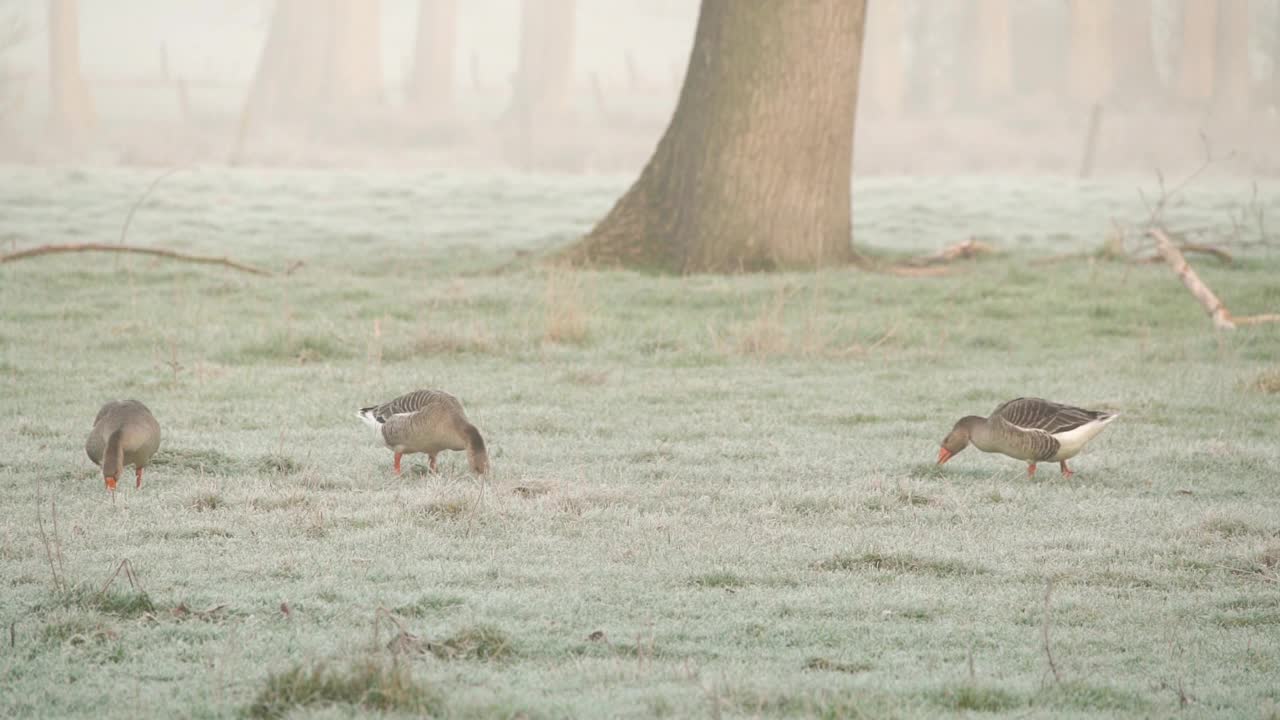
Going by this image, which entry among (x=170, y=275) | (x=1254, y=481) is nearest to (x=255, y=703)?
(x=1254, y=481)

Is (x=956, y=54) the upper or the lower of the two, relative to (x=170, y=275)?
upper

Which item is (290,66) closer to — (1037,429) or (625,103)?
(625,103)

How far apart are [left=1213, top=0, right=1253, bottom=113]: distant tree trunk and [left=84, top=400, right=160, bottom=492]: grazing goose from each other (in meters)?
56.3

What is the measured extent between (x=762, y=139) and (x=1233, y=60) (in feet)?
153

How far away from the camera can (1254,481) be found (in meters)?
9.80

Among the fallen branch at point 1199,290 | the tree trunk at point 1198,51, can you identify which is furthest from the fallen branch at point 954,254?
the tree trunk at point 1198,51

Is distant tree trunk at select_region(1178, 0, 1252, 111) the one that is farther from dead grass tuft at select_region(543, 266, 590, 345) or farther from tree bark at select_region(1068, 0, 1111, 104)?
dead grass tuft at select_region(543, 266, 590, 345)

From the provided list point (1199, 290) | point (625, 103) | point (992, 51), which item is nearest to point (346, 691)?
A: point (1199, 290)

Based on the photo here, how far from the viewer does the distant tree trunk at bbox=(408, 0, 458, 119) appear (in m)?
58.7

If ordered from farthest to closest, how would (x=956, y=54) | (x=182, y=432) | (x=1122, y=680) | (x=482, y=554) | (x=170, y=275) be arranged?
1. (x=956, y=54)
2. (x=170, y=275)
3. (x=182, y=432)
4. (x=482, y=554)
5. (x=1122, y=680)

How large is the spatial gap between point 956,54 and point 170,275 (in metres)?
56.1

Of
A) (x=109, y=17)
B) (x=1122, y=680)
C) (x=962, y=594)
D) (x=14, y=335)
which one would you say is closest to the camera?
(x=1122, y=680)

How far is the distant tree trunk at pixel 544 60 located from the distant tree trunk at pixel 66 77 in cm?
1395

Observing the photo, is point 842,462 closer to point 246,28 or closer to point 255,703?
point 255,703
